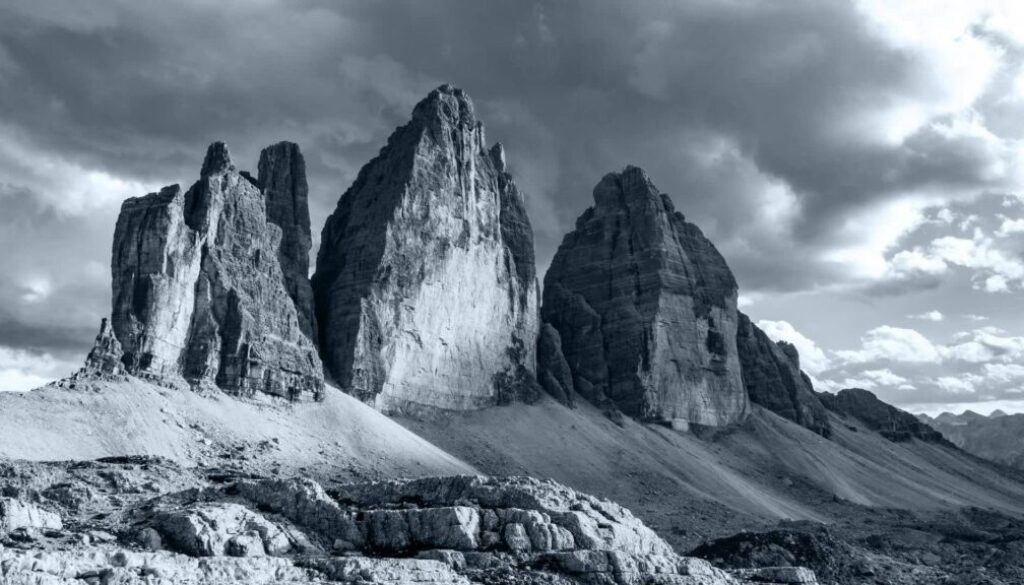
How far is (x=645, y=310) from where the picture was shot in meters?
146

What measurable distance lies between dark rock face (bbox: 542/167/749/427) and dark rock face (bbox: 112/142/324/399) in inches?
2039

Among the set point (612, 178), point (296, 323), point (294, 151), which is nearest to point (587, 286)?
point (612, 178)

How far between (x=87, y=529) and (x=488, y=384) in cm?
8587

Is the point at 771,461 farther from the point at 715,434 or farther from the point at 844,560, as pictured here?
the point at 844,560

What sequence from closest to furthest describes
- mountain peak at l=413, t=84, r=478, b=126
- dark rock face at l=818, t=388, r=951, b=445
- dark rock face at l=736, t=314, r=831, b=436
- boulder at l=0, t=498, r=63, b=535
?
boulder at l=0, t=498, r=63, b=535, mountain peak at l=413, t=84, r=478, b=126, dark rock face at l=736, t=314, r=831, b=436, dark rock face at l=818, t=388, r=951, b=445

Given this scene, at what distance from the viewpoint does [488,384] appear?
4700 inches

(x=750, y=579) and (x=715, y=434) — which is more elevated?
(x=715, y=434)

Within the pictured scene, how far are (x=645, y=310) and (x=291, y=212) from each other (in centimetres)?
5641

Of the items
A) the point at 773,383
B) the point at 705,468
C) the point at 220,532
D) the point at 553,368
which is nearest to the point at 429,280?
the point at 553,368

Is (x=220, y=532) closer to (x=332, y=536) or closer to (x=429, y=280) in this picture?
(x=332, y=536)

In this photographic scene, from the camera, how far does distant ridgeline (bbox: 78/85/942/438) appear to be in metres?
88.4

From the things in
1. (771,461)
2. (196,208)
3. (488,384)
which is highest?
(196,208)

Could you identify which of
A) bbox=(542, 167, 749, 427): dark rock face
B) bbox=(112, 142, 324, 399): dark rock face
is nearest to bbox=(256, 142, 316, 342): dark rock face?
bbox=(112, 142, 324, 399): dark rock face

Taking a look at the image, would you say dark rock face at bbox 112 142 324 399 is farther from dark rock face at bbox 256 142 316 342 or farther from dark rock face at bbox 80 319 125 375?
dark rock face at bbox 256 142 316 342
